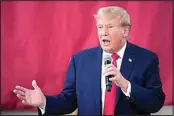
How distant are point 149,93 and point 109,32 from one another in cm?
39

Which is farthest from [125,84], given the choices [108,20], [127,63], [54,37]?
[54,37]

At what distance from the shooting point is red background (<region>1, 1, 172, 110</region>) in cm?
260

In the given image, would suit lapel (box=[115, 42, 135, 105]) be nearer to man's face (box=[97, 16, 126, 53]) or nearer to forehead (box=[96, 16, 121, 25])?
man's face (box=[97, 16, 126, 53])

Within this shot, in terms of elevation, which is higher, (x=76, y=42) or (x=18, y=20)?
(x=18, y=20)

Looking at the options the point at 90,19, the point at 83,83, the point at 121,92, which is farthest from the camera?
the point at 90,19

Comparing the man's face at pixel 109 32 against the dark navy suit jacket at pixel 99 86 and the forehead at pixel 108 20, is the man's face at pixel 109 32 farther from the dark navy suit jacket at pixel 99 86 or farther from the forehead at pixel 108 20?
the dark navy suit jacket at pixel 99 86

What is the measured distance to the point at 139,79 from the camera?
163 centimetres

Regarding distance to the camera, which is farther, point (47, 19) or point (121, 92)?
point (47, 19)

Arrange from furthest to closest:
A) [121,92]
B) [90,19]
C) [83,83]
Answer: [90,19] → [83,83] → [121,92]

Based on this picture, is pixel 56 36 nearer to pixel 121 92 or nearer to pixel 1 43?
pixel 1 43

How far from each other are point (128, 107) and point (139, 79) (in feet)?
0.55

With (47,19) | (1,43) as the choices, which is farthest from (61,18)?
(1,43)

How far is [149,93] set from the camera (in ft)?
5.08

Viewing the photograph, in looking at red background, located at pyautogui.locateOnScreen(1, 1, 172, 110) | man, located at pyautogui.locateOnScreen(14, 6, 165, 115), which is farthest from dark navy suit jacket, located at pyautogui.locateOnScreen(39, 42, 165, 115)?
red background, located at pyautogui.locateOnScreen(1, 1, 172, 110)
